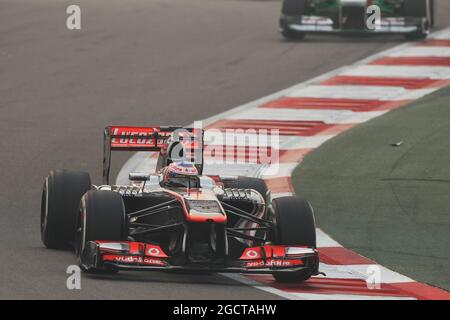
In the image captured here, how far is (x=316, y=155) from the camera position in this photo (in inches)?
704

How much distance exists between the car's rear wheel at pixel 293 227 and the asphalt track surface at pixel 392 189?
984 millimetres

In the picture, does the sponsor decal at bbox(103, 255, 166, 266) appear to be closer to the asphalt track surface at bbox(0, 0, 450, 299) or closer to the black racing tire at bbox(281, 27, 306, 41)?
the asphalt track surface at bbox(0, 0, 450, 299)

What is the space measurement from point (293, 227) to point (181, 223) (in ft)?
3.34

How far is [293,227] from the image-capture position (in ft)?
40.0

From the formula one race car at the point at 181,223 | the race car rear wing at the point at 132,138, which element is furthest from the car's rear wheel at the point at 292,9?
the formula one race car at the point at 181,223

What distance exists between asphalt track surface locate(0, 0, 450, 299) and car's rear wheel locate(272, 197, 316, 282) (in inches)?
25.4

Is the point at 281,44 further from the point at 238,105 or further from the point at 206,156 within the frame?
the point at 206,156

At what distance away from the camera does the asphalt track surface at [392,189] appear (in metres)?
13.3

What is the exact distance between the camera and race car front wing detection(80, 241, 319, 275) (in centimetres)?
1156

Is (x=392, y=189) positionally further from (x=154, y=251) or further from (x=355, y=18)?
(x=355, y=18)

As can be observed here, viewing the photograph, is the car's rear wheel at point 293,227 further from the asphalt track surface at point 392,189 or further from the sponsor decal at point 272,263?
the asphalt track surface at point 392,189

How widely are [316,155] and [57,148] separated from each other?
343 cm

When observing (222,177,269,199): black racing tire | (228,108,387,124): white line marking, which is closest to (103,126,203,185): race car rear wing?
(222,177,269,199): black racing tire

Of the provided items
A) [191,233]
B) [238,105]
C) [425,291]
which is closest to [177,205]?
[191,233]
